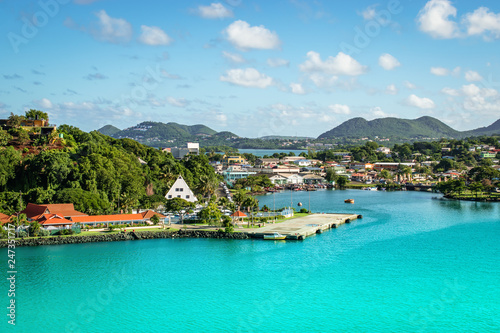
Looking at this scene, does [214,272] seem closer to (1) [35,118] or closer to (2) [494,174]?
(1) [35,118]

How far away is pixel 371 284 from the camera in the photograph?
24125 mm

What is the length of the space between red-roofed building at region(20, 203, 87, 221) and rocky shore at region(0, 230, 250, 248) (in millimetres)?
3064

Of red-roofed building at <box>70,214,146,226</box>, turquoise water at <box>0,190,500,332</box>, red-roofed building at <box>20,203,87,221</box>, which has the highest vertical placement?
red-roofed building at <box>20,203,87,221</box>

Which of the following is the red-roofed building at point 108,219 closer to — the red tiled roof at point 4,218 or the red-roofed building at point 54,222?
the red-roofed building at point 54,222

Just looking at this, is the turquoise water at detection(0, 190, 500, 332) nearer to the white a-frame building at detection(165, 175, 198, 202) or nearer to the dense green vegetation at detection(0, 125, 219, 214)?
the dense green vegetation at detection(0, 125, 219, 214)

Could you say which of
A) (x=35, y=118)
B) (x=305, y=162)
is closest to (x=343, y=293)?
(x=35, y=118)

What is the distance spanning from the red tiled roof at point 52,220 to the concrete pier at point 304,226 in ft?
Answer: 42.6

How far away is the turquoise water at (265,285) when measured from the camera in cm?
1978

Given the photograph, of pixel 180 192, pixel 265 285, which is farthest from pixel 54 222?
pixel 265 285

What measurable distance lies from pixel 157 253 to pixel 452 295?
1704 centimetres

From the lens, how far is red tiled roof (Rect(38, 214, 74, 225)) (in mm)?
33281

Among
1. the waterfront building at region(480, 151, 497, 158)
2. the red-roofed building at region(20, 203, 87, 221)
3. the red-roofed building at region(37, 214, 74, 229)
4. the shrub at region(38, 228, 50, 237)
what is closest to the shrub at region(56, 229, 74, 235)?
the red-roofed building at region(37, 214, 74, 229)

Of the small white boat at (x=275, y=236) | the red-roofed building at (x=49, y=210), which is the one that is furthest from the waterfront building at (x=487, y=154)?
Result: the red-roofed building at (x=49, y=210)

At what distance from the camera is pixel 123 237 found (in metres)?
33.2
